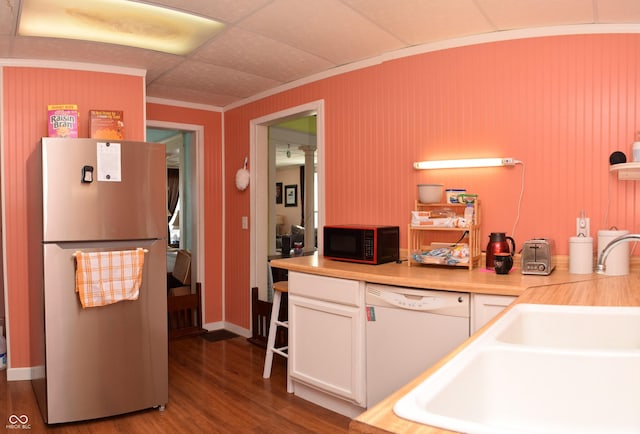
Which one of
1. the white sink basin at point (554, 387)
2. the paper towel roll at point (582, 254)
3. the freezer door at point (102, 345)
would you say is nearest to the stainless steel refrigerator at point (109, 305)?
the freezer door at point (102, 345)

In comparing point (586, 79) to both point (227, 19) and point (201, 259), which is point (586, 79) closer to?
point (227, 19)

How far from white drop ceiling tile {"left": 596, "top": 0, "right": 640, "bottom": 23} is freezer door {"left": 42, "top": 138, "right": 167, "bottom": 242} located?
99.0 inches

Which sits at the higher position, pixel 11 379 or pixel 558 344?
pixel 558 344

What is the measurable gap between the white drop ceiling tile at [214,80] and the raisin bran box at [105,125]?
0.65 metres

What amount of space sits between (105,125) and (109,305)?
1187mm

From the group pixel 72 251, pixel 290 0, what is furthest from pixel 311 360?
Answer: pixel 290 0

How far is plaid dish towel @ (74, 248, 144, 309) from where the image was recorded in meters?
2.55

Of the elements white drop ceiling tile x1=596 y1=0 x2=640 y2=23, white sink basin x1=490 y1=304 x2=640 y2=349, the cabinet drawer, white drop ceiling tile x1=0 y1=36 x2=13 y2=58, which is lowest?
the cabinet drawer

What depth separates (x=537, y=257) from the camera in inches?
92.8

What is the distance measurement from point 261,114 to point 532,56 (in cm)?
234

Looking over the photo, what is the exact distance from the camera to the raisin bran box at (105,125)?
2.99 meters

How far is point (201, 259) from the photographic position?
4.54 metres

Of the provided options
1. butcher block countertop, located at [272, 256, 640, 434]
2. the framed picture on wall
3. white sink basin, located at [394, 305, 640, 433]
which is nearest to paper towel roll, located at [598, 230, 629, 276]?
butcher block countertop, located at [272, 256, 640, 434]

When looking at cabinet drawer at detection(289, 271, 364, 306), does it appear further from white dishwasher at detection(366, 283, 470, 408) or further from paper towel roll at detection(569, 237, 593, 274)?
paper towel roll at detection(569, 237, 593, 274)
